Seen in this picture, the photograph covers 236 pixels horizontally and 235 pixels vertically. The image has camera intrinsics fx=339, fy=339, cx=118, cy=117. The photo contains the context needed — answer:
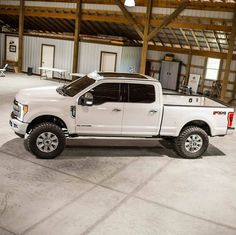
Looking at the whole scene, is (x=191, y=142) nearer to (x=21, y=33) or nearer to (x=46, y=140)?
(x=46, y=140)

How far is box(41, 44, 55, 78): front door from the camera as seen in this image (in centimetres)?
2197

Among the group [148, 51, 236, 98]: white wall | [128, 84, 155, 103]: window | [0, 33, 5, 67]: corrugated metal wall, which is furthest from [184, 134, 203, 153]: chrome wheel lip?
[0, 33, 5, 67]: corrugated metal wall

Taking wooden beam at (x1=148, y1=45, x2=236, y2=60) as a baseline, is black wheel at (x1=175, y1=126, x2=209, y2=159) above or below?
below

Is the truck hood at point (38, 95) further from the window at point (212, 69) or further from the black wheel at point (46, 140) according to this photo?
the window at point (212, 69)

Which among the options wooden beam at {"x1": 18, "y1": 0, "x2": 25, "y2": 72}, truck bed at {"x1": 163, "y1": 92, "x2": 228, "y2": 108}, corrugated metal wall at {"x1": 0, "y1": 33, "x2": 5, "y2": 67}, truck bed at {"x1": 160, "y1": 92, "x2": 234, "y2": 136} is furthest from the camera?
corrugated metal wall at {"x1": 0, "y1": 33, "x2": 5, "y2": 67}

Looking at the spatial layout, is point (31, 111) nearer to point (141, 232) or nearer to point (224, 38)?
point (141, 232)

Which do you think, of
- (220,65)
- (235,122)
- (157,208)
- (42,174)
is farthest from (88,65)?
(157,208)

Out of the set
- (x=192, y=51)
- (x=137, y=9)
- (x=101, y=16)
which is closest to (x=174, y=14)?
(x=137, y=9)

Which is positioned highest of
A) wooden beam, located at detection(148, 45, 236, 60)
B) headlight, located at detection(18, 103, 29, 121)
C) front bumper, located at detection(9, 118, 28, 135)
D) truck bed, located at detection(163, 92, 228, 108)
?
wooden beam, located at detection(148, 45, 236, 60)

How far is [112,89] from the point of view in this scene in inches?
309

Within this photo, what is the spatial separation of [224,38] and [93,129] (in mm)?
12337

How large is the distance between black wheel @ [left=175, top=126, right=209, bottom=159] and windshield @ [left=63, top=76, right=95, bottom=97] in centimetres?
257

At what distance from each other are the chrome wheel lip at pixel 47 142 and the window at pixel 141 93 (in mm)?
1959

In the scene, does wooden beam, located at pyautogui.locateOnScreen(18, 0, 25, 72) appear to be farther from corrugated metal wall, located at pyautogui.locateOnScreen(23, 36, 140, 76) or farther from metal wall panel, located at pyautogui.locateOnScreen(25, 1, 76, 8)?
metal wall panel, located at pyautogui.locateOnScreen(25, 1, 76, 8)
